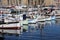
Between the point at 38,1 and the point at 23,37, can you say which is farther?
the point at 38,1

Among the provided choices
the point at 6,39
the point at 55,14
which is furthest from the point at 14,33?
the point at 55,14

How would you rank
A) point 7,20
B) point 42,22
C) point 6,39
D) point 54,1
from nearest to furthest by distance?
point 6,39
point 7,20
point 42,22
point 54,1

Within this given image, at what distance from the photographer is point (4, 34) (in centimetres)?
3105

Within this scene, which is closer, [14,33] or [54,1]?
[14,33]

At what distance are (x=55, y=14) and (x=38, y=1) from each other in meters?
9.44

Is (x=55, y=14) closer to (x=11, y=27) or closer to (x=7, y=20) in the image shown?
(x=7, y=20)

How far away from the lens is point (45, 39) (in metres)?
28.0

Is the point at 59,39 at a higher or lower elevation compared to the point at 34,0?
lower

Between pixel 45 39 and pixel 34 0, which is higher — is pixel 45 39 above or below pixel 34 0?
below

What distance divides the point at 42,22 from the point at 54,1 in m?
17.8

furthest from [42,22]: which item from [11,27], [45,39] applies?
[45,39]

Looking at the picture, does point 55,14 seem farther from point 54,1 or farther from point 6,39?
point 6,39

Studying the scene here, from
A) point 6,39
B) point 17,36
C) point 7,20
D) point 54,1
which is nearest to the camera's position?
point 6,39

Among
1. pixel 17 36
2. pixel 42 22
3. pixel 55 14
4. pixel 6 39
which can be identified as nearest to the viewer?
pixel 6 39
